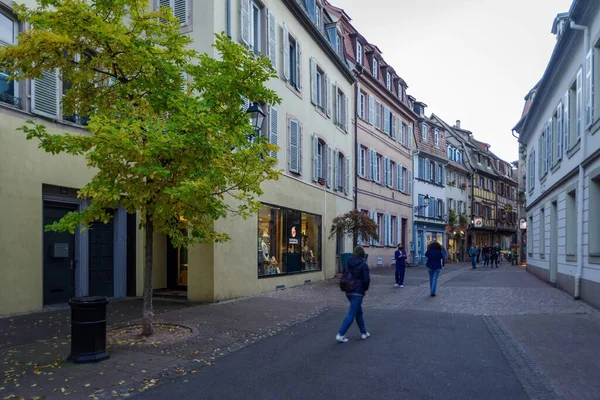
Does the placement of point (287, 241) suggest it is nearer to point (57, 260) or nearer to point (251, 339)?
point (57, 260)

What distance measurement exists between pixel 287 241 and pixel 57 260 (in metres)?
7.66

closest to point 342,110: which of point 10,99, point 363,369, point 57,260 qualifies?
point 57,260

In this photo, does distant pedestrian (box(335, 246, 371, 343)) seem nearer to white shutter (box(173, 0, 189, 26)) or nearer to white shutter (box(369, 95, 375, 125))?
white shutter (box(173, 0, 189, 26))

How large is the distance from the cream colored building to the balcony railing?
0.02 metres

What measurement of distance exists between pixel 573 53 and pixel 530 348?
404 inches

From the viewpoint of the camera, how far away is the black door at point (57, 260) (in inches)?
451

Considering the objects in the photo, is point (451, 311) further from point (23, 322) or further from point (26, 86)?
point (26, 86)

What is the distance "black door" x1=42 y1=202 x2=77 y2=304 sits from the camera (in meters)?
11.5

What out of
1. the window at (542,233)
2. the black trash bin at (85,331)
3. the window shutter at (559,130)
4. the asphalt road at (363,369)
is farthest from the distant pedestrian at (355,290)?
the window at (542,233)

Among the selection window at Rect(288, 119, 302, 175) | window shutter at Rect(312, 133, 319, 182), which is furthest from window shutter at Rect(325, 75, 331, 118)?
window at Rect(288, 119, 302, 175)

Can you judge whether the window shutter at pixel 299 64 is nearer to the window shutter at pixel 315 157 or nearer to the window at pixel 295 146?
the window at pixel 295 146

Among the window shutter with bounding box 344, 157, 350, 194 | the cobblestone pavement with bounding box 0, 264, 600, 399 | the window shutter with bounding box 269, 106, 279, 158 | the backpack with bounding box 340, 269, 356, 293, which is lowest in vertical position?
the cobblestone pavement with bounding box 0, 264, 600, 399

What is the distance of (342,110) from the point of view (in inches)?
950

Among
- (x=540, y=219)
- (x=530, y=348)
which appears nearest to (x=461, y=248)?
(x=540, y=219)
